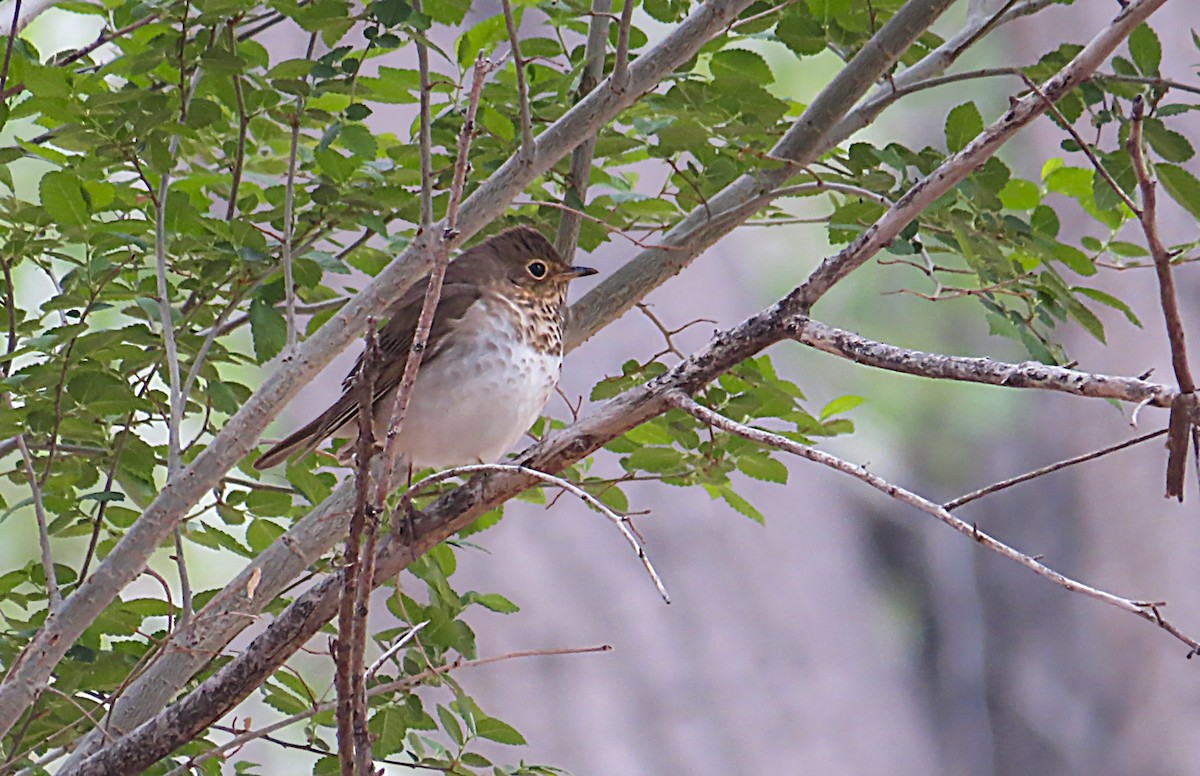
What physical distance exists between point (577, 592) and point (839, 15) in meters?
2.82

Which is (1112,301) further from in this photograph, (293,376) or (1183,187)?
(293,376)

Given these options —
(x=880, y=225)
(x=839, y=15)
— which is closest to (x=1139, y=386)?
(x=880, y=225)

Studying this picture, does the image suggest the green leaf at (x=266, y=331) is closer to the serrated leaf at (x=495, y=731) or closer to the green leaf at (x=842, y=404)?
the serrated leaf at (x=495, y=731)

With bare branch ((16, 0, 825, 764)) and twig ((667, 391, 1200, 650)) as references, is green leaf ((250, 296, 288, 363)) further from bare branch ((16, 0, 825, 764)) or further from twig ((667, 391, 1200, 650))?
twig ((667, 391, 1200, 650))

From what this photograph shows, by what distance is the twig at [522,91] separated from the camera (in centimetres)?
130

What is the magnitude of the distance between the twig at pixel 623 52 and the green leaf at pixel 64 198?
2.15 feet

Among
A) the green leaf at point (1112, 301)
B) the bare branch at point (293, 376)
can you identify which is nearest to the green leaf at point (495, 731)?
the bare branch at point (293, 376)

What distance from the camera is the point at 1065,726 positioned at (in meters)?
4.23

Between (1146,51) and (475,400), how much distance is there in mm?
987

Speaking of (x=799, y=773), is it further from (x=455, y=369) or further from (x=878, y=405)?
(x=455, y=369)

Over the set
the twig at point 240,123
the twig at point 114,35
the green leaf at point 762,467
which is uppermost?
the twig at point 114,35

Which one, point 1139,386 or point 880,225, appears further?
point 880,225

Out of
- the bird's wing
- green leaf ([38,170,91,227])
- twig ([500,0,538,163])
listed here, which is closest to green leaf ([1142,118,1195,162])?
twig ([500,0,538,163])

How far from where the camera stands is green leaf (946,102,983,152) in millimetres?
1573
